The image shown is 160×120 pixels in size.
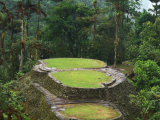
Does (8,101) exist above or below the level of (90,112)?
above

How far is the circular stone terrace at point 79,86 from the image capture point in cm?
972

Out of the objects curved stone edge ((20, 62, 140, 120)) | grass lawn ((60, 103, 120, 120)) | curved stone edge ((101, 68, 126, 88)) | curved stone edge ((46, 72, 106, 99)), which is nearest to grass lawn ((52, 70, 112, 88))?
curved stone edge ((46, 72, 106, 99))

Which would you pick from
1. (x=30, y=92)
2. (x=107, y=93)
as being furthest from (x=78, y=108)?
(x=30, y=92)

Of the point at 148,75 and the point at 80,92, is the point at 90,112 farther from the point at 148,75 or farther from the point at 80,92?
the point at 148,75

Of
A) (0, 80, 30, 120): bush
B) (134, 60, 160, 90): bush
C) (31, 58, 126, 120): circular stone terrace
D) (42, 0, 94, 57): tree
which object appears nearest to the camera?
(0, 80, 30, 120): bush

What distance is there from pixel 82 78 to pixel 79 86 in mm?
1683

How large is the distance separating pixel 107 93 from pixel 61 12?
18.2 metres

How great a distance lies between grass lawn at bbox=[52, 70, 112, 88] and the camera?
1147 cm

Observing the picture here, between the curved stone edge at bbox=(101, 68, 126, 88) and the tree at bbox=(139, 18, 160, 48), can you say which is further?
the tree at bbox=(139, 18, 160, 48)

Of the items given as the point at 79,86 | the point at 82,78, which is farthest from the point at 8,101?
the point at 82,78

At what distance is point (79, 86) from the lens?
11.0m

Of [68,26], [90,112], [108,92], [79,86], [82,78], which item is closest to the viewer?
[90,112]

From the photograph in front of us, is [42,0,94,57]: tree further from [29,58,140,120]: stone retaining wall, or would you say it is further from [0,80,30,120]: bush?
[0,80,30,120]: bush

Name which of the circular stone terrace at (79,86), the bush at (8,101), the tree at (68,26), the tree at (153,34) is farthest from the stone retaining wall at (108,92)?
the tree at (68,26)
